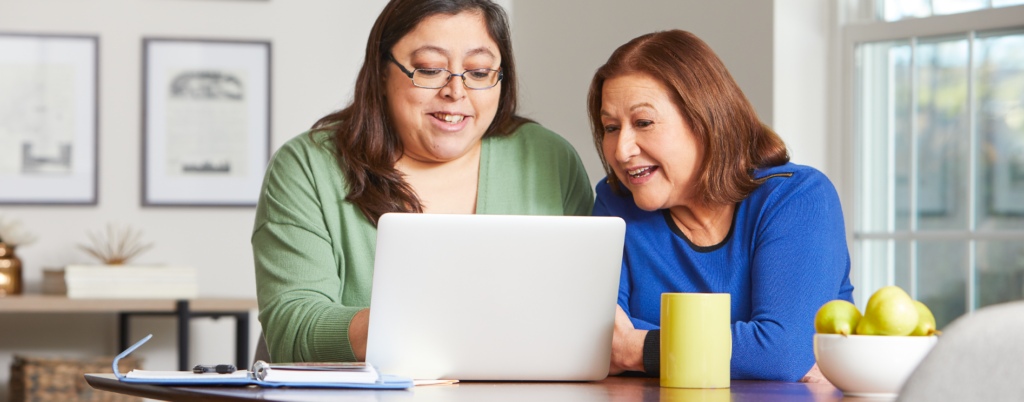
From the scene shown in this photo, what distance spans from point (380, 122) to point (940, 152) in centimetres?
167

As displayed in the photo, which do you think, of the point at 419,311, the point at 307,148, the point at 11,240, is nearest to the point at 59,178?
the point at 11,240

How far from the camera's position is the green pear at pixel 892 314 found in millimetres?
981

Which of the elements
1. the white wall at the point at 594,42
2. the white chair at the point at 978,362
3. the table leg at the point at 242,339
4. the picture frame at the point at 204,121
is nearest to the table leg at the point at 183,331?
the table leg at the point at 242,339

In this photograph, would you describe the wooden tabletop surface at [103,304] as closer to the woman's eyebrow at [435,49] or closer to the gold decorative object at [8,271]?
the gold decorative object at [8,271]

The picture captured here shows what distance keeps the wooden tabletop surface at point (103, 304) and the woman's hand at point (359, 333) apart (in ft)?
6.61

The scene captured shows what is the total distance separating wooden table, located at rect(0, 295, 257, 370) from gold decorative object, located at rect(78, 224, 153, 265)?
0.84 feet

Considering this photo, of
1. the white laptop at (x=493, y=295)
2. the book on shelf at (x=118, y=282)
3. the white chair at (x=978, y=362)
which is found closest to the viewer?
the white chair at (x=978, y=362)

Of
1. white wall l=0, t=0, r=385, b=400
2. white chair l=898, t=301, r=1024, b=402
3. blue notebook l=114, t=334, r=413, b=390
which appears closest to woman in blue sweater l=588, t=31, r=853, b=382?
blue notebook l=114, t=334, r=413, b=390

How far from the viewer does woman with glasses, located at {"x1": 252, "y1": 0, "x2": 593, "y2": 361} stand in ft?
4.87

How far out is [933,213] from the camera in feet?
8.36

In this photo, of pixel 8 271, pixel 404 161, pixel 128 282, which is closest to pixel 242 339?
pixel 128 282

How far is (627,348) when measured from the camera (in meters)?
1.24

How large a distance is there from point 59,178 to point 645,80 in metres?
2.90

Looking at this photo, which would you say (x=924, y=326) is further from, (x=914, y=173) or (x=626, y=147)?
(x=914, y=173)
